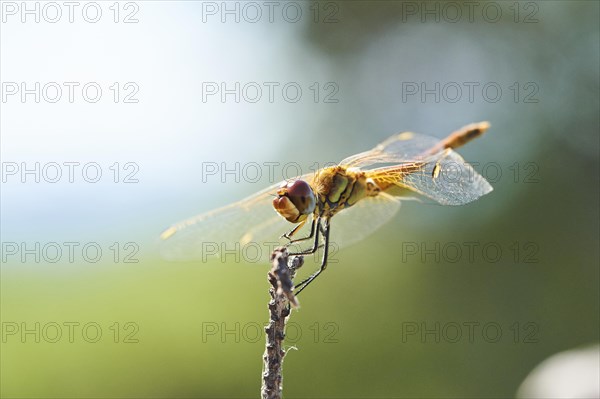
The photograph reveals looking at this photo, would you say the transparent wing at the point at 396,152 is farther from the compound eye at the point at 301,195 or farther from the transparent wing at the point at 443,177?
the compound eye at the point at 301,195

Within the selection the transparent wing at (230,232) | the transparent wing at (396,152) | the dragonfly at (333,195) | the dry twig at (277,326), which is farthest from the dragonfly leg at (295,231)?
the dry twig at (277,326)

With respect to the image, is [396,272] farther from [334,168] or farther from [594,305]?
[334,168]

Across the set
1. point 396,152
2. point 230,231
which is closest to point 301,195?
point 230,231

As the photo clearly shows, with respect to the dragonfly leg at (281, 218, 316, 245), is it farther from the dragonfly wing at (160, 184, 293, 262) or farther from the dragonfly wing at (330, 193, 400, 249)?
the dragonfly wing at (330, 193, 400, 249)

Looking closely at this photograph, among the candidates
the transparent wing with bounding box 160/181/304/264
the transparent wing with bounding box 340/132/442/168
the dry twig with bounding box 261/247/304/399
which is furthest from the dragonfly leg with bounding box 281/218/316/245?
the dry twig with bounding box 261/247/304/399

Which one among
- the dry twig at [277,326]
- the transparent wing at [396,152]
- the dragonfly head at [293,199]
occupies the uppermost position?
the transparent wing at [396,152]

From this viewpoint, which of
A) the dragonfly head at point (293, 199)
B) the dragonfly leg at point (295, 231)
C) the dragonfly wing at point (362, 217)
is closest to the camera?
the dragonfly head at point (293, 199)
